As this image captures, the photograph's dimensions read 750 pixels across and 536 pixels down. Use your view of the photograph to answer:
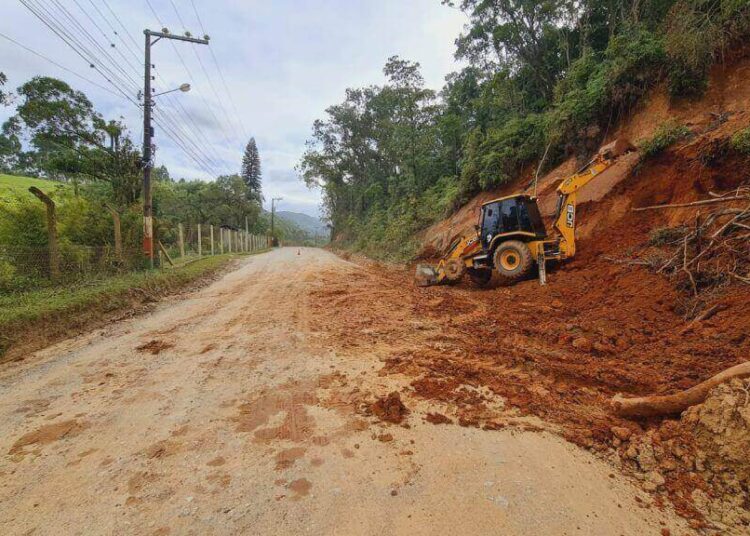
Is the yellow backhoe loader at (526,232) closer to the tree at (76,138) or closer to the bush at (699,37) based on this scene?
the bush at (699,37)

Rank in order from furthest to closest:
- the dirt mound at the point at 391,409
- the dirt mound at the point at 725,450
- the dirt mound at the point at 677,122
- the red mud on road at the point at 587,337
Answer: the dirt mound at the point at 677,122
the dirt mound at the point at 391,409
the red mud on road at the point at 587,337
the dirt mound at the point at 725,450

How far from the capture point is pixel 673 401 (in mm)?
2703

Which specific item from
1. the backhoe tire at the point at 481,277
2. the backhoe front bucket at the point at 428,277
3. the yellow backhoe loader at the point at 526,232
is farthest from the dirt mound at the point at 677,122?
the backhoe front bucket at the point at 428,277

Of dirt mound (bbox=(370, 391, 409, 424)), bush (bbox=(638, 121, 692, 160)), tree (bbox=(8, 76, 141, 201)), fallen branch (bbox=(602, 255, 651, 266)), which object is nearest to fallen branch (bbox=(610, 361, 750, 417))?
dirt mound (bbox=(370, 391, 409, 424))

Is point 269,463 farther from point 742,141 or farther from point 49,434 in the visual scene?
point 742,141

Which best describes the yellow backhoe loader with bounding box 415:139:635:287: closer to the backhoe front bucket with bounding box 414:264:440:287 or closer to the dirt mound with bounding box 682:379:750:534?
the backhoe front bucket with bounding box 414:264:440:287

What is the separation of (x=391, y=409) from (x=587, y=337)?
10.9ft

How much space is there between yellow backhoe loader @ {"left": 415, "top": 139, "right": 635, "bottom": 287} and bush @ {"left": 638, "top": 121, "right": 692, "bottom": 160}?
0.55m

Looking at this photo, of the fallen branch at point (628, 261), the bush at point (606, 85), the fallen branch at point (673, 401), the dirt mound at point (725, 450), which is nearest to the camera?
the dirt mound at point (725, 450)

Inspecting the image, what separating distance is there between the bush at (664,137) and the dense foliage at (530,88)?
1631mm

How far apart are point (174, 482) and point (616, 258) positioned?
8.71 m

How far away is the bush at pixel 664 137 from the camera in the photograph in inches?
328

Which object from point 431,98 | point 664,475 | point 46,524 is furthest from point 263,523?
point 431,98

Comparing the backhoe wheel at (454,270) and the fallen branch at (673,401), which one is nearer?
the fallen branch at (673,401)
